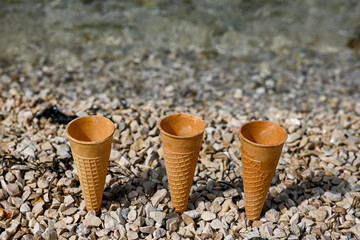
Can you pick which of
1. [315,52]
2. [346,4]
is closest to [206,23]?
[315,52]

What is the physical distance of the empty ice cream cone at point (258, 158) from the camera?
2.14m

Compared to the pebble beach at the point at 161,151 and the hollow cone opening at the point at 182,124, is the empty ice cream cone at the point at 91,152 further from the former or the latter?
the hollow cone opening at the point at 182,124

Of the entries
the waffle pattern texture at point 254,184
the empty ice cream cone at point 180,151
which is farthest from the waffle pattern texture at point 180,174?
the waffle pattern texture at point 254,184

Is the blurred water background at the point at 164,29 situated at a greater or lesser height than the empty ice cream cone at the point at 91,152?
lesser

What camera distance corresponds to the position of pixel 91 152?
7.04ft

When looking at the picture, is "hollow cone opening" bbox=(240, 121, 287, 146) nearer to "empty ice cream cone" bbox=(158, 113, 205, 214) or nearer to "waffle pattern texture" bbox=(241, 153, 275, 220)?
"waffle pattern texture" bbox=(241, 153, 275, 220)

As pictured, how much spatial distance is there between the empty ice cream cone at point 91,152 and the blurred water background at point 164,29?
332cm

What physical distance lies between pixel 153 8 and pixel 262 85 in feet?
9.52

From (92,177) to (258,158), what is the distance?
1.04 meters

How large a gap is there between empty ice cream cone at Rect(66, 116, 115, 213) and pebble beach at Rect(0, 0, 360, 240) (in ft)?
0.58

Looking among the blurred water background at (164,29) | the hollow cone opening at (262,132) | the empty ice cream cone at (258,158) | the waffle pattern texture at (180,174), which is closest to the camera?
the empty ice cream cone at (258,158)

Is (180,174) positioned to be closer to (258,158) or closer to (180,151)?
(180,151)

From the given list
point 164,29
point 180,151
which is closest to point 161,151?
point 180,151

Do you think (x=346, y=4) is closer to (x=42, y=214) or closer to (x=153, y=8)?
(x=153, y=8)
